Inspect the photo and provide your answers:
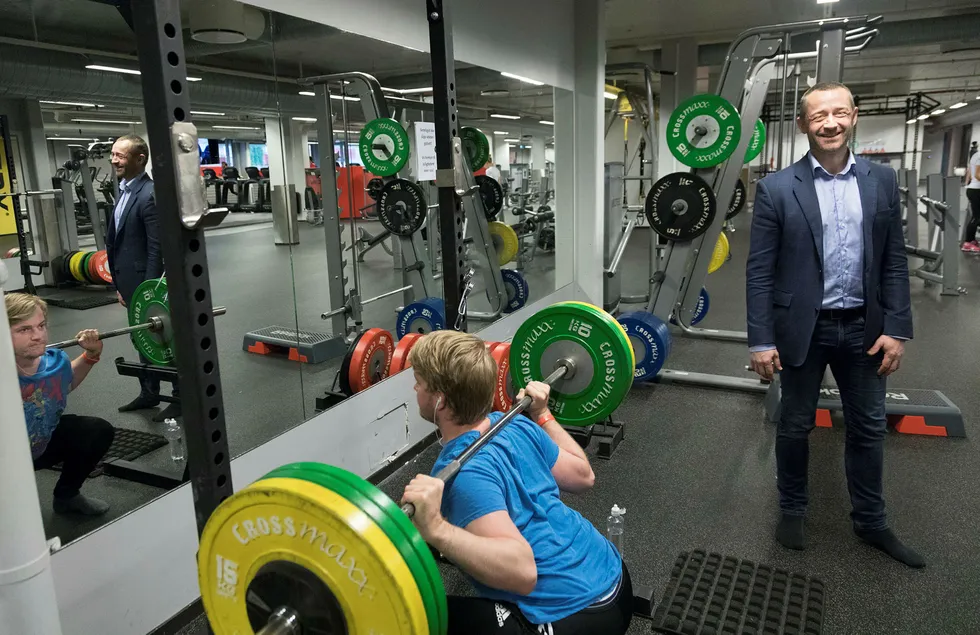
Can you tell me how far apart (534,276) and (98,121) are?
376 centimetres

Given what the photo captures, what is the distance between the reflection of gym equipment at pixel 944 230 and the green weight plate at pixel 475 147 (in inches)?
141

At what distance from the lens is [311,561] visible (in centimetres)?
89

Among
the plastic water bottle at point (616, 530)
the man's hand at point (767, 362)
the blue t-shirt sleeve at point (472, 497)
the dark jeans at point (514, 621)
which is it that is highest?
the blue t-shirt sleeve at point (472, 497)

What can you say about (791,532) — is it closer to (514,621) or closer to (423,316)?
(514,621)

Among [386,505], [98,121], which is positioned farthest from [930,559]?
[98,121]

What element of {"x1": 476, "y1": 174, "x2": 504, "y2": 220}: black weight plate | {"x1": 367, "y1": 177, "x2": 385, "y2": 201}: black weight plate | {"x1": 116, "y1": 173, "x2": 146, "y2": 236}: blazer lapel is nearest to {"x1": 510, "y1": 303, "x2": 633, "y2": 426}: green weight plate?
{"x1": 116, "y1": 173, "x2": 146, "y2": 236}: blazer lapel

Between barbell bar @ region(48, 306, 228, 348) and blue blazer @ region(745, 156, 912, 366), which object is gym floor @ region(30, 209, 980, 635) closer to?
barbell bar @ region(48, 306, 228, 348)

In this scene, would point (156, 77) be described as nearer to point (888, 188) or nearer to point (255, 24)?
point (255, 24)

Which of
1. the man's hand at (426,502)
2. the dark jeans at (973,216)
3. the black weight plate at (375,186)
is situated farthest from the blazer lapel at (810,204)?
the dark jeans at (973,216)

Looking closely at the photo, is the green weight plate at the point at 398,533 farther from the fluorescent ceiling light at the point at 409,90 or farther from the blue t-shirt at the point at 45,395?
the fluorescent ceiling light at the point at 409,90

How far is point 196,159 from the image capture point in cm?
98

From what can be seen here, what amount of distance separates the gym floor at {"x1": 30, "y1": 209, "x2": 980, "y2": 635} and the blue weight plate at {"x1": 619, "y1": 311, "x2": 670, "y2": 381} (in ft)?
0.51

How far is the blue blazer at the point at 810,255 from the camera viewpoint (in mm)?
1947

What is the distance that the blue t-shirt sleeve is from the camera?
1065mm
